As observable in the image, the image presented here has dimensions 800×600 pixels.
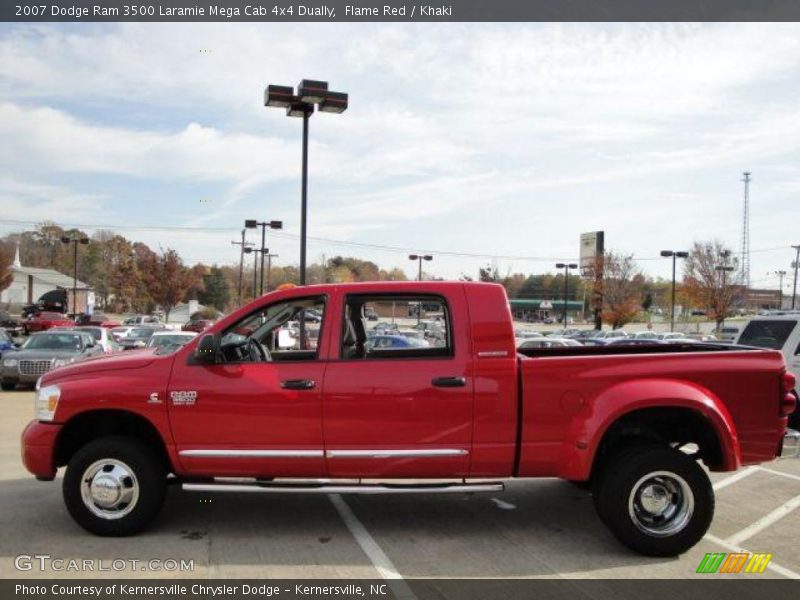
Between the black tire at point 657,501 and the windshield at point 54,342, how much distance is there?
1552 cm

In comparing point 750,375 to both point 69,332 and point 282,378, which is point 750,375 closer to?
point 282,378

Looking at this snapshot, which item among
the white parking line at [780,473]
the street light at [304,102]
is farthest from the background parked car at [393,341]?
the street light at [304,102]

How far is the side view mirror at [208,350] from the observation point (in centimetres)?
522

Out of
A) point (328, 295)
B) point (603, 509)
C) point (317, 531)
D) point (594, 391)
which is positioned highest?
point (328, 295)

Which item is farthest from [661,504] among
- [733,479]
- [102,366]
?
[102,366]

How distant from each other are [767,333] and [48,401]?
1110cm

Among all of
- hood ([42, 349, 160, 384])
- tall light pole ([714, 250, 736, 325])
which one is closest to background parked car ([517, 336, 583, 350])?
hood ([42, 349, 160, 384])

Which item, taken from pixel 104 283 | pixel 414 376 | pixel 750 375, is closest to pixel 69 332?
pixel 414 376

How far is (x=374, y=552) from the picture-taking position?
502 cm

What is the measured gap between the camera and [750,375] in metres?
5.29

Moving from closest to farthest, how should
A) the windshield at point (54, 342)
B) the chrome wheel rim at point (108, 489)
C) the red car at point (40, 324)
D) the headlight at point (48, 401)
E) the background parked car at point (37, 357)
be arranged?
the chrome wheel rim at point (108, 489) < the headlight at point (48, 401) < the background parked car at point (37, 357) < the windshield at point (54, 342) < the red car at point (40, 324)

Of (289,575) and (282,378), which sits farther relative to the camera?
(282,378)

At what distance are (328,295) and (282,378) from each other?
2.52 ft

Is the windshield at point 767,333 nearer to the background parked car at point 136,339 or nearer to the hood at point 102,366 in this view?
the hood at point 102,366
